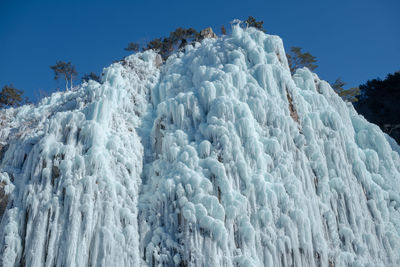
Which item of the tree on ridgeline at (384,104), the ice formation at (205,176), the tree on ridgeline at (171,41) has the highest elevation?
the tree on ridgeline at (171,41)

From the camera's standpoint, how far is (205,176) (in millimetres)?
9852

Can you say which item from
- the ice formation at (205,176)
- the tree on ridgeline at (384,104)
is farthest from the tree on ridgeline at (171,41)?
the tree on ridgeline at (384,104)

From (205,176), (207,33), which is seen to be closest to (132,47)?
(207,33)

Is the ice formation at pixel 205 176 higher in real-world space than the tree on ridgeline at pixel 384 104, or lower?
lower

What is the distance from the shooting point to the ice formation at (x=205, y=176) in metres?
8.88

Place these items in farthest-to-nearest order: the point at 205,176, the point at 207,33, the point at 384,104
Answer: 1. the point at 384,104
2. the point at 207,33
3. the point at 205,176

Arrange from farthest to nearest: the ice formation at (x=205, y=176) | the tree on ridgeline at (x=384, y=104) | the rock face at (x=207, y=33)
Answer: the tree on ridgeline at (x=384, y=104) → the rock face at (x=207, y=33) → the ice formation at (x=205, y=176)

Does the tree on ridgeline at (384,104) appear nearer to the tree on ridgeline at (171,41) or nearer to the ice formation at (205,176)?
the ice formation at (205,176)

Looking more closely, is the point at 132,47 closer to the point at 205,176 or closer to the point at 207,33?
the point at 207,33

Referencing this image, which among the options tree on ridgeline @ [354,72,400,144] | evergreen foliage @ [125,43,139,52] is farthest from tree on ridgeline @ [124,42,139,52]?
tree on ridgeline @ [354,72,400,144]

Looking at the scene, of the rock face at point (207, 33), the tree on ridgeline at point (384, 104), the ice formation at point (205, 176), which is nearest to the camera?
the ice formation at point (205, 176)

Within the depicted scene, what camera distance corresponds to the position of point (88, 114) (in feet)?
36.3

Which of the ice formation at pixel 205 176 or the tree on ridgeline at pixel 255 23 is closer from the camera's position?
the ice formation at pixel 205 176

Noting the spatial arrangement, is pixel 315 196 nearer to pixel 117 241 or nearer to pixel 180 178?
pixel 180 178
